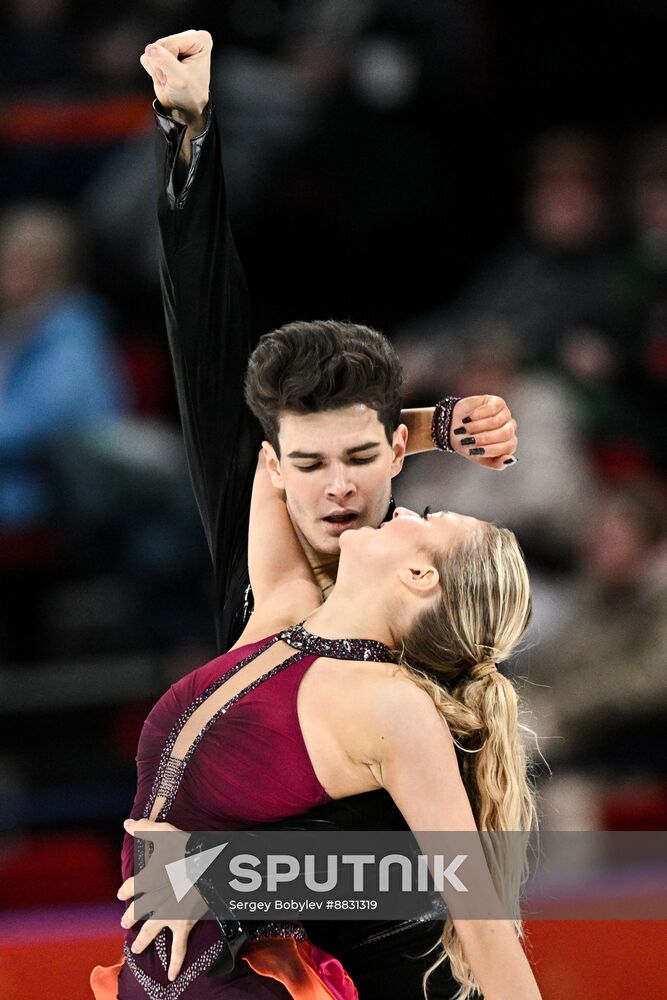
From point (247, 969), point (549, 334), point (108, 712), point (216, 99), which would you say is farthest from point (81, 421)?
point (247, 969)

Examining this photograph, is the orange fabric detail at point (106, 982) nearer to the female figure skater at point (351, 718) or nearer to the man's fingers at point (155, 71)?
the female figure skater at point (351, 718)

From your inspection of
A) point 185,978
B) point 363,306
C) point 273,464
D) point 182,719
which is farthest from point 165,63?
point 363,306

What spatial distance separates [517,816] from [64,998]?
130 centimetres

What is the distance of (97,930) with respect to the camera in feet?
9.51

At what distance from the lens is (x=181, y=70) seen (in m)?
2.21

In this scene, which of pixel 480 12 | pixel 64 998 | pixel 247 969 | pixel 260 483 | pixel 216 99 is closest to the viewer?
pixel 247 969

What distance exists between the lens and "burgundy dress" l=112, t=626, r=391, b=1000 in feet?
6.37

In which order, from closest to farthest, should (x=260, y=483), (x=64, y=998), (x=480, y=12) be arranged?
(x=260, y=483) < (x=64, y=998) < (x=480, y=12)

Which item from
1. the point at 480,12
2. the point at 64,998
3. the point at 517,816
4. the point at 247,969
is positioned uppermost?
the point at 480,12

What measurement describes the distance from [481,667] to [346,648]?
0.19 metres

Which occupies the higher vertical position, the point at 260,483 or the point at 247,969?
the point at 260,483

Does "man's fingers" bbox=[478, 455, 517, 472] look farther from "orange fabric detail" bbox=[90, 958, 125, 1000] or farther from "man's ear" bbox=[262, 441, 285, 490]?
"orange fabric detail" bbox=[90, 958, 125, 1000]

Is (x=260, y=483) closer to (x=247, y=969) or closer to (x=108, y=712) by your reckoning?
(x=247, y=969)

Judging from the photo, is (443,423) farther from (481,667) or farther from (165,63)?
(165,63)
